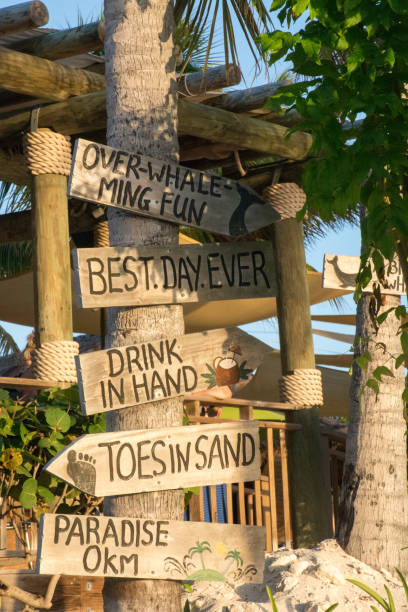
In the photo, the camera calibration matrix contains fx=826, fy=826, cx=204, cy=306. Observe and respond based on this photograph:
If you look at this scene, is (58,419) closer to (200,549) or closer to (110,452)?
(110,452)

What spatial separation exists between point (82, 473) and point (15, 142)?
453 cm

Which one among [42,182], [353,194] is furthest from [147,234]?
[42,182]

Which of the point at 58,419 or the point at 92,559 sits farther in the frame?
the point at 58,419

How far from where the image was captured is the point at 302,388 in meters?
7.29

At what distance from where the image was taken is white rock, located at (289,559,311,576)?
14.6 feet

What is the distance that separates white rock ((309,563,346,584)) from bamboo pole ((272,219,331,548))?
2.54 m

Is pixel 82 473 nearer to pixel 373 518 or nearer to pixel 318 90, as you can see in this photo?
pixel 318 90

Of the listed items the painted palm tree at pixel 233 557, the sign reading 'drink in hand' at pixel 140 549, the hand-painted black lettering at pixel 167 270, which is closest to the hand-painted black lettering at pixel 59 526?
the sign reading 'drink in hand' at pixel 140 549

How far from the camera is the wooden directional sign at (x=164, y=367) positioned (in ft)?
9.81

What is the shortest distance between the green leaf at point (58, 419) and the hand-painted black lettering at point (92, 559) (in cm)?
142

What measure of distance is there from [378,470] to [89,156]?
271cm

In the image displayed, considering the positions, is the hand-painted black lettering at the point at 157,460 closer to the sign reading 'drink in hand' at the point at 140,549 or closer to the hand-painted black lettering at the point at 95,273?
the sign reading 'drink in hand' at the point at 140,549

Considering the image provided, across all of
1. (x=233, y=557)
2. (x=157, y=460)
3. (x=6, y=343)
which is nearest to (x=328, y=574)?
(x=233, y=557)

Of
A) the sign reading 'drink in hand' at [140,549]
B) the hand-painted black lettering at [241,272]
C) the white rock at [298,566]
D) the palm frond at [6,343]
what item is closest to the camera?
the sign reading 'drink in hand' at [140,549]
